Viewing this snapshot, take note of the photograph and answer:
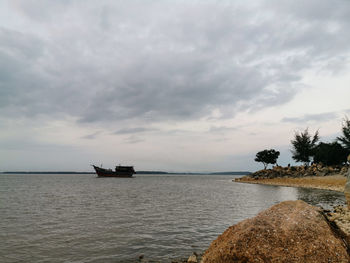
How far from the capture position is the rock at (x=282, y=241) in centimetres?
581

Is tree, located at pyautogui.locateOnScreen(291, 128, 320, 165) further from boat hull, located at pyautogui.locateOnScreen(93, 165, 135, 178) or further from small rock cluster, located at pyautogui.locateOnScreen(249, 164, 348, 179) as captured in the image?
boat hull, located at pyautogui.locateOnScreen(93, 165, 135, 178)

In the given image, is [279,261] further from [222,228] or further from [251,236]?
[222,228]

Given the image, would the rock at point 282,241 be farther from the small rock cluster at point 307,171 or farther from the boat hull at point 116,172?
the boat hull at point 116,172

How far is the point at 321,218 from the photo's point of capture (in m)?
6.89

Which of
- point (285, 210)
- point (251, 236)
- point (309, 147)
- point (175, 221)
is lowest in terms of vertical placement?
point (175, 221)

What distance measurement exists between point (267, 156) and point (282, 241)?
362 feet

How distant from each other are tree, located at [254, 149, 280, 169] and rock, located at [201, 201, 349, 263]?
109 meters

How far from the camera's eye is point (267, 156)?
108m

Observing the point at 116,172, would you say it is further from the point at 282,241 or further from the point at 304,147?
the point at 282,241

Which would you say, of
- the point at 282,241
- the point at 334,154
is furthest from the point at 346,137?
the point at 282,241

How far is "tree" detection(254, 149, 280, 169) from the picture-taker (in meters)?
108

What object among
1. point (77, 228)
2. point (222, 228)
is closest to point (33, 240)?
point (77, 228)

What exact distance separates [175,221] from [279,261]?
11.6 meters

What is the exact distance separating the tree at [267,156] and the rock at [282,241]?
10885 cm
